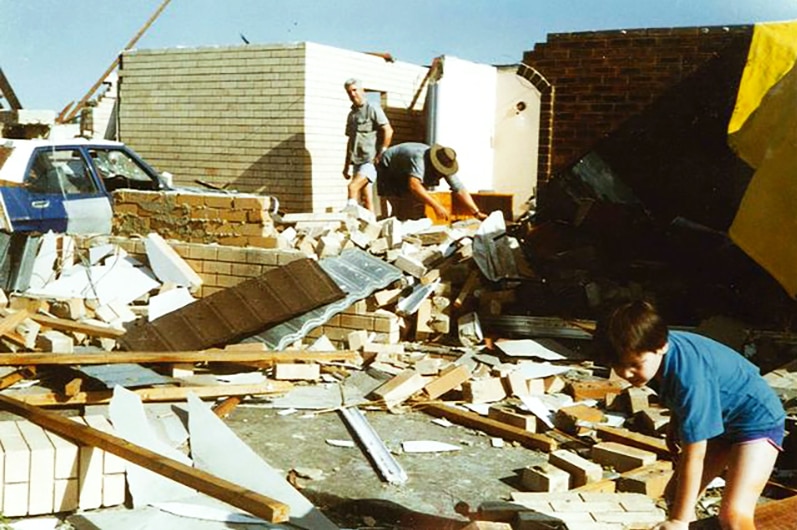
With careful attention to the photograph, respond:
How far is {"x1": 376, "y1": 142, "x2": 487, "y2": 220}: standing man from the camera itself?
11.9 metres

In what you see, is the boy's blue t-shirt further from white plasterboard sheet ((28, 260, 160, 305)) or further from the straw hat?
the straw hat

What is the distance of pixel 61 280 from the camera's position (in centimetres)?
983

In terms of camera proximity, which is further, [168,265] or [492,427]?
[168,265]

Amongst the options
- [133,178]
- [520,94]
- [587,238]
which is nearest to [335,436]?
[587,238]

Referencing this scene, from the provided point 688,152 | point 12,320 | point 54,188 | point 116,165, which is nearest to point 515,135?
point 688,152

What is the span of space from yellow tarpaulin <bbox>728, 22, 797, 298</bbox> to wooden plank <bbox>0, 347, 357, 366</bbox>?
3816 millimetres

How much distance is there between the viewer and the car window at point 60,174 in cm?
1057

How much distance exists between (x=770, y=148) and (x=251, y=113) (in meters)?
10.3

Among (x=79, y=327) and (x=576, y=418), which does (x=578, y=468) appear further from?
(x=79, y=327)

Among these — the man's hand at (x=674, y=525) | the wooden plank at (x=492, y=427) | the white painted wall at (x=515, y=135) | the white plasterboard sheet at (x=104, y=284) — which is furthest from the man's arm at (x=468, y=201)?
the man's hand at (x=674, y=525)

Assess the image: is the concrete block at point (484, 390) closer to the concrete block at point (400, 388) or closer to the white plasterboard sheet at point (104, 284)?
the concrete block at point (400, 388)

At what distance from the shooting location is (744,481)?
12.2 feet

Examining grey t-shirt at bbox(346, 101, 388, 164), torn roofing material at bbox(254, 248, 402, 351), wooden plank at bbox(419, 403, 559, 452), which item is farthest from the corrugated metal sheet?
grey t-shirt at bbox(346, 101, 388, 164)

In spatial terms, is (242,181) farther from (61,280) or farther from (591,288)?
(591,288)
